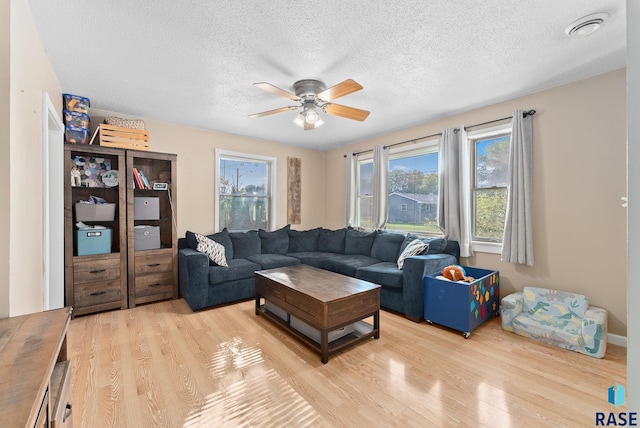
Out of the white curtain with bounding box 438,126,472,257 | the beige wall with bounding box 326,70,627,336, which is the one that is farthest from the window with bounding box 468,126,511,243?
the beige wall with bounding box 326,70,627,336

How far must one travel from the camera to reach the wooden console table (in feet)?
2.15

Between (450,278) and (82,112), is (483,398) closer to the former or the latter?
(450,278)

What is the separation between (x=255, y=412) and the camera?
1.67 metres

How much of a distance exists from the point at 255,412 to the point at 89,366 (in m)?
1.46

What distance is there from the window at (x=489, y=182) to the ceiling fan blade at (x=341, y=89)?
207 centimetres

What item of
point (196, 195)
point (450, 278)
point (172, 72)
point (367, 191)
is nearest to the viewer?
point (172, 72)

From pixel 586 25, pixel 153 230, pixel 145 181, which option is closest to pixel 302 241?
pixel 153 230

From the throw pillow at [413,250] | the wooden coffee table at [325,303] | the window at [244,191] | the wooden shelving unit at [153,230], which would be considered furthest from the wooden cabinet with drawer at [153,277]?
the throw pillow at [413,250]

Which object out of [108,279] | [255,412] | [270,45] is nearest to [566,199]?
[270,45]

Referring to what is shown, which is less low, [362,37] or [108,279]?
[362,37]

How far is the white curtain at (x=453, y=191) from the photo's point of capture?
3.44m

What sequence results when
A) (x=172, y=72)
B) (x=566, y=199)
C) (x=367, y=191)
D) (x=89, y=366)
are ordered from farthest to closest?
(x=367, y=191), (x=566, y=199), (x=172, y=72), (x=89, y=366)

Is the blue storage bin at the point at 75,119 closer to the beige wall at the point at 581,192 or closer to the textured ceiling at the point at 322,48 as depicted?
the textured ceiling at the point at 322,48

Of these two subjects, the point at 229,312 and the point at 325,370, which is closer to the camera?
the point at 325,370
